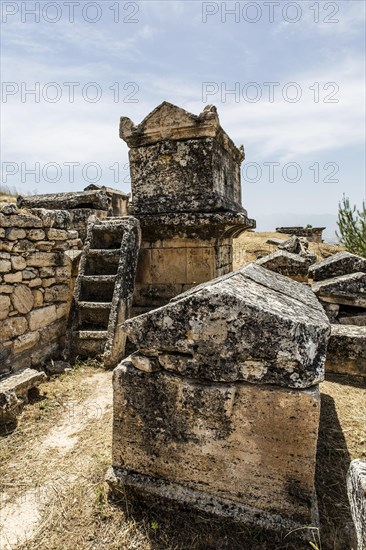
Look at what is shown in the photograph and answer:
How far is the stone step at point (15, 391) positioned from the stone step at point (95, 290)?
53.2 inches

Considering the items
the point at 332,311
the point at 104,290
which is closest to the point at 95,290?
the point at 104,290

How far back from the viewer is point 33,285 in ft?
14.3

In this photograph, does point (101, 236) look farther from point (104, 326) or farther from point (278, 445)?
point (278, 445)

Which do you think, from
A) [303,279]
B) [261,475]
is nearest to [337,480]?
[261,475]

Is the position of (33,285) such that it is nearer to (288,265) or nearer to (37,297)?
(37,297)

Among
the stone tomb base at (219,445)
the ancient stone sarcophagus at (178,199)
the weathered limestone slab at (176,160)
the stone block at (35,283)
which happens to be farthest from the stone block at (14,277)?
the stone tomb base at (219,445)

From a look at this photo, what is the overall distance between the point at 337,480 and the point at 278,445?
80cm

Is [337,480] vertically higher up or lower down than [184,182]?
lower down

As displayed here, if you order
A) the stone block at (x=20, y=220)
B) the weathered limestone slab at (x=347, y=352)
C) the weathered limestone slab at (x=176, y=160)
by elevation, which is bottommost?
the weathered limestone slab at (x=347, y=352)

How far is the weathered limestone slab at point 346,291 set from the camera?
4.32 metres

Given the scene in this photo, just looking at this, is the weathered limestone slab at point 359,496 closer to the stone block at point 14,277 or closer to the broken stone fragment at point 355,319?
the broken stone fragment at point 355,319

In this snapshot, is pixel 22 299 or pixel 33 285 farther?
pixel 33 285

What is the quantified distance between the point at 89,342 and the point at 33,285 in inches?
40.0

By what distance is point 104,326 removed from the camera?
15.5 ft
